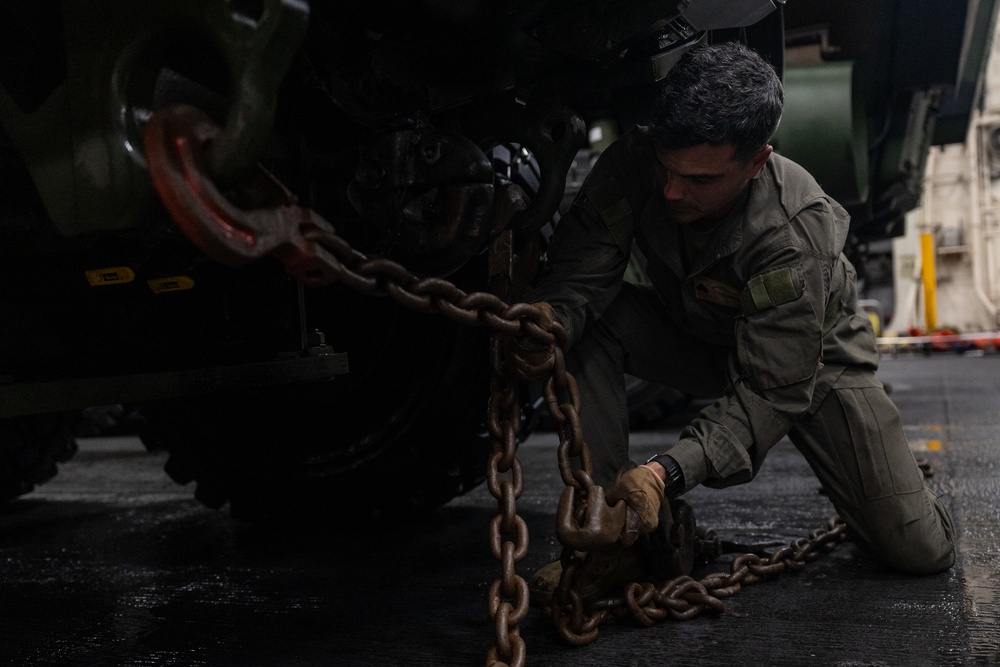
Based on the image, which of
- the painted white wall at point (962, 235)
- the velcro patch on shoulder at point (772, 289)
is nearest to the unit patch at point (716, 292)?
the velcro patch on shoulder at point (772, 289)

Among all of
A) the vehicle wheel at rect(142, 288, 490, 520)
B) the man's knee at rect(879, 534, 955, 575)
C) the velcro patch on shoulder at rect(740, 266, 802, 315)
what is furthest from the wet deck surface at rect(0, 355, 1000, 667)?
the velcro patch on shoulder at rect(740, 266, 802, 315)

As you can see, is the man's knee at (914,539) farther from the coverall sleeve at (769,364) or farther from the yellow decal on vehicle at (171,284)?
the yellow decal on vehicle at (171,284)

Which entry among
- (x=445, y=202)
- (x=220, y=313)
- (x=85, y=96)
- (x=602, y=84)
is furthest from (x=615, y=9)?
(x=220, y=313)

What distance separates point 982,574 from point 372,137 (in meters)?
1.47

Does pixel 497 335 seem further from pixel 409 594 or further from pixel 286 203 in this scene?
pixel 409 594

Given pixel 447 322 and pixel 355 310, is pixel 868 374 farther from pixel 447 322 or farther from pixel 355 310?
pixel 355 310

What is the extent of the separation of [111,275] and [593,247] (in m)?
0.93

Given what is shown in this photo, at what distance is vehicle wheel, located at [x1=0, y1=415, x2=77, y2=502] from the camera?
2.82 meters

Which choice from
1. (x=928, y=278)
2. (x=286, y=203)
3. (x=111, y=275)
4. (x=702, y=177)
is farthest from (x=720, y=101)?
(x=928, y=278)

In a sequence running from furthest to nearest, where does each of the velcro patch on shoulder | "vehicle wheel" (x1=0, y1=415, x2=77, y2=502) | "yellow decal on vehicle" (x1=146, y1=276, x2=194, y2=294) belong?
"vehicle wheel" (x1=0, y1=415, x2=77, y2=502)
the velcro patch on shoulder
"yellow decal on vehicle" (x1=146, y1=276, x2=194, y2=294)

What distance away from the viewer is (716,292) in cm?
183

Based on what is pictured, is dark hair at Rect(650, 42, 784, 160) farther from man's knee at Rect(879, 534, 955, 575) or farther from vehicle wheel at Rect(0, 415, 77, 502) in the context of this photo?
vehicle wheel at Rect(0, 415, 77, 502)

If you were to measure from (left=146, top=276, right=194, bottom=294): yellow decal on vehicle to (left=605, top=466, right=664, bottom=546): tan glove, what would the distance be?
0.81m

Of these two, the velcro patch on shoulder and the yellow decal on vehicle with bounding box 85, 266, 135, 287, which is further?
the velcro patch on shoulder
